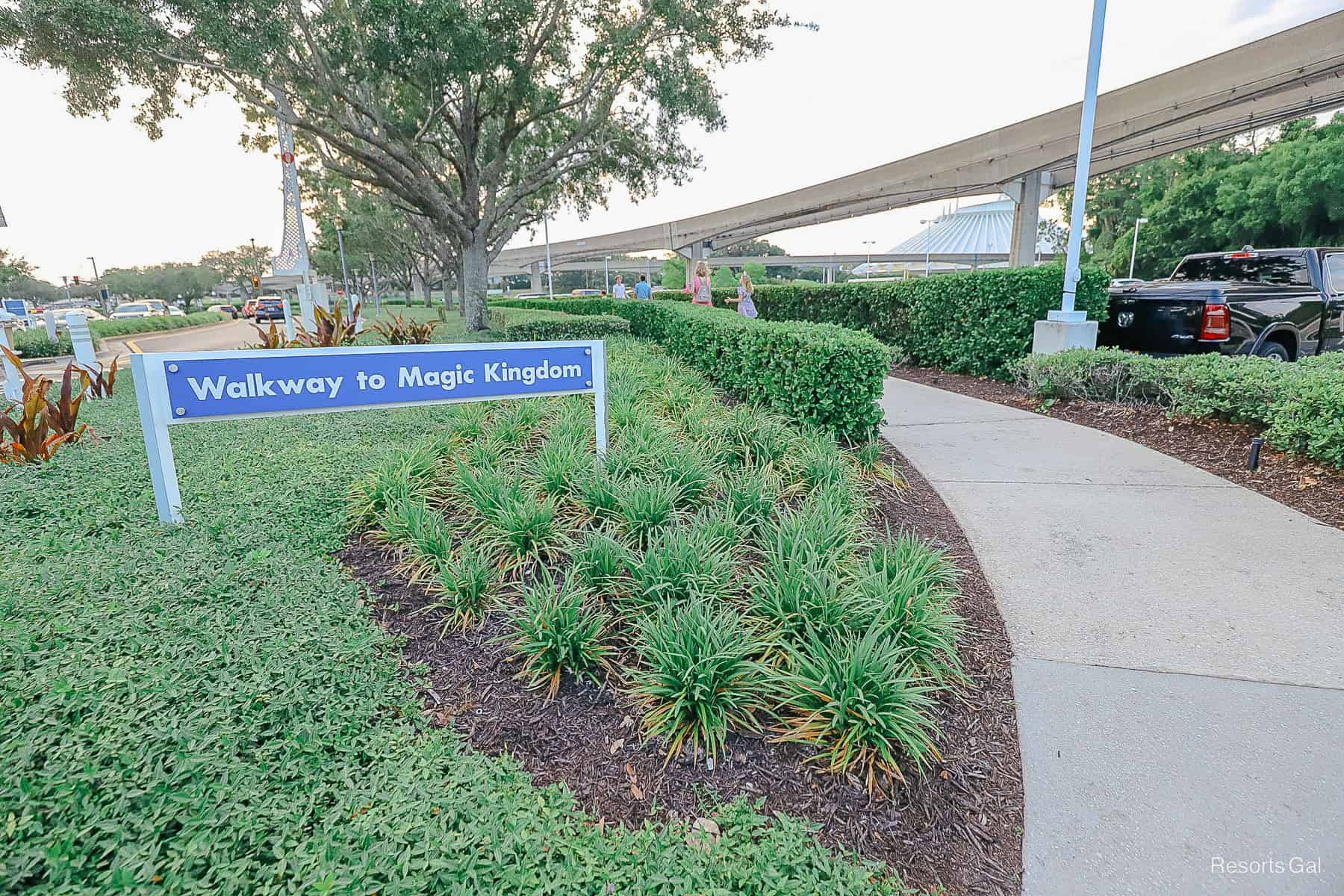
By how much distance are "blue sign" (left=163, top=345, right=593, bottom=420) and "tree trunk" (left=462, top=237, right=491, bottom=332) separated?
13769mm

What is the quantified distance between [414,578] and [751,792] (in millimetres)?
1841

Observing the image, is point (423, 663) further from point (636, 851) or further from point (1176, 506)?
point (1176, 506)

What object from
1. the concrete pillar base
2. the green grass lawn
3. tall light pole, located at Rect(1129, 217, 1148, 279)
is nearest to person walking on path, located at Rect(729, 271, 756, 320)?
the concrete pillar base

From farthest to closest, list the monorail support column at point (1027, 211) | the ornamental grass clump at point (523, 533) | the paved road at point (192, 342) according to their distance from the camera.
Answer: the monorail support column at point (1027, 211)
the paved road at point (192, 342)
the ornamental grass clump at point (523, 533)

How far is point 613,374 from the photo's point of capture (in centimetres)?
637

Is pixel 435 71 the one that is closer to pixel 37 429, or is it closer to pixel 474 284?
pixel 474 284

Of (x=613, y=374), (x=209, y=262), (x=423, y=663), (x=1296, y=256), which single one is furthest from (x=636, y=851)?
(x=209, y=262)

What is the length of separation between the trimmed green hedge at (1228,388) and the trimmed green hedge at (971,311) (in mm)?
1131

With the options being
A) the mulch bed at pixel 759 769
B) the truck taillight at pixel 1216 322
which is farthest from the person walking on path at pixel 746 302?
the mulch bed at pixel 759 769

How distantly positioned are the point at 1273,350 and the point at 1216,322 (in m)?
1.25

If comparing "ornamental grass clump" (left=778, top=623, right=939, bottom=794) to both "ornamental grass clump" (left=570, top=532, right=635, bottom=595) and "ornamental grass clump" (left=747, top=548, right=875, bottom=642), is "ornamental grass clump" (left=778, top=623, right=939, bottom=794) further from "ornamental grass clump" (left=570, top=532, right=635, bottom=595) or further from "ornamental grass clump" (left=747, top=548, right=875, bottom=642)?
"ornamental grass clump" (left=570, top=532, right=635, bottom=595)

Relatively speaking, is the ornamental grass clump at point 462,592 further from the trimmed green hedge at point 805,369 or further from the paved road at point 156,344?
the paved road at point 156,344

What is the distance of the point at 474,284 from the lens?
671 inches

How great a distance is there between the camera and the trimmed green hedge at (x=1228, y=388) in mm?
4637
